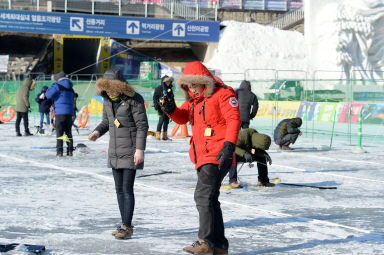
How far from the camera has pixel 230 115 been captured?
17.5 feet

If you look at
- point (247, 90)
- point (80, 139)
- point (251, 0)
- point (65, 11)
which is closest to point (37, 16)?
point (65, 11)

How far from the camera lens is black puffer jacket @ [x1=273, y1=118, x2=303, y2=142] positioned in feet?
48.2

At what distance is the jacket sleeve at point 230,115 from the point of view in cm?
530

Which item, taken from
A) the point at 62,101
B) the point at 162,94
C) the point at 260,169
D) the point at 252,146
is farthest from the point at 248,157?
the point at 162,94

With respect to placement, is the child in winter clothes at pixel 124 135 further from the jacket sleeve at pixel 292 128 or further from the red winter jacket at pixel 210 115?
the jacket sleeve at pixel 292 128

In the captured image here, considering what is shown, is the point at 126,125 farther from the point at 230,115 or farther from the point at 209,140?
the point at 230,115

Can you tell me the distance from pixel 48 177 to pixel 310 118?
12.3m

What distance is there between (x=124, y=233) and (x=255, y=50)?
38617 millimetres

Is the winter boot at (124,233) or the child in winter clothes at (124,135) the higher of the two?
the child in winter clothes at (124,135)

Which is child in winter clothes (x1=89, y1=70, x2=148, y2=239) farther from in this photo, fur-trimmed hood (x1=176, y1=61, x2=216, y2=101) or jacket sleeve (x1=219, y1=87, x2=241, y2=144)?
jacket sleeve (x1=219, y1=87, x2=241, y2=144)

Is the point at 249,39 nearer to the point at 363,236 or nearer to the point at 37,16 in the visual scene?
the point at 37,16

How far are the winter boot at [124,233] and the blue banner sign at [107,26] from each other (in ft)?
111

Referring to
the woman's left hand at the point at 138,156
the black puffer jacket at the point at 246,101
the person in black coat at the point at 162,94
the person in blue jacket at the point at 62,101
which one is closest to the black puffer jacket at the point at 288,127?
the black puffer jacket at the point at 246,101

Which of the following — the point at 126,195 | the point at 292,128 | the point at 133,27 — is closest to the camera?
the point at 126,195
